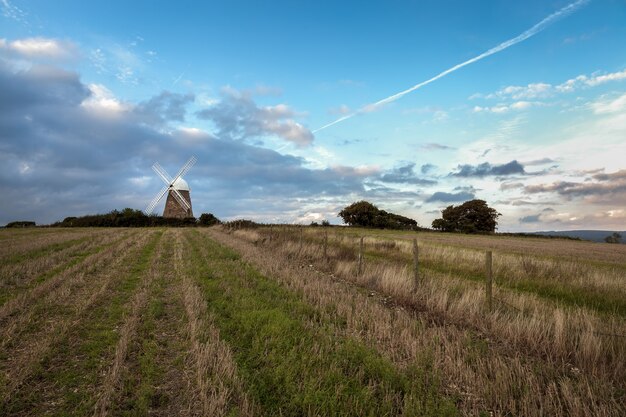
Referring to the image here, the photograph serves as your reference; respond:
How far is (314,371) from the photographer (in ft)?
18.7

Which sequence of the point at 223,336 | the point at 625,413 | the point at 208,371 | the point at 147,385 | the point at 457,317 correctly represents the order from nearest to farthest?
the point at 625,413 → the point at 147,385 → the point at 208,371 → the point at 223,336 → the point at 457,317

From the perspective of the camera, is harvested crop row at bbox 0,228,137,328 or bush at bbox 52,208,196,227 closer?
harvested crop row at bbox 0,228,137,328

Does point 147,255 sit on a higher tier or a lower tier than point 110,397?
higher

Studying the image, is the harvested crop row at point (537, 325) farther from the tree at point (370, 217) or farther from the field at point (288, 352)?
the tree at point (370, 217)

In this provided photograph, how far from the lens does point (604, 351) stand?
704cm

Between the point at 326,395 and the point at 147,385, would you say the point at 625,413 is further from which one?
the point at 147,385

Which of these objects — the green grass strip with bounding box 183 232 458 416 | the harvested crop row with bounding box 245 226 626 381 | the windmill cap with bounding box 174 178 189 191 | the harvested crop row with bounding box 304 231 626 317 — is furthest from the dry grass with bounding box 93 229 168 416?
the windmill cap with bounding box 174 178 189 191

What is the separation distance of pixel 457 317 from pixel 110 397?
7.93 meters

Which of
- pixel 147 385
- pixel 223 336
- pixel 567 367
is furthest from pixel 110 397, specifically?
pixel 567 367

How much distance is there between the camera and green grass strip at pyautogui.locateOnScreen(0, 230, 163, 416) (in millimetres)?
4883

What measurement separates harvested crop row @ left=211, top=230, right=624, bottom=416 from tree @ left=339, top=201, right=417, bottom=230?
7866 cm

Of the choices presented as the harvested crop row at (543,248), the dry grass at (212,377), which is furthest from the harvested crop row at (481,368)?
the harvested crop row at (543,248)

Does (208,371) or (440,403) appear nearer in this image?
(440,403)

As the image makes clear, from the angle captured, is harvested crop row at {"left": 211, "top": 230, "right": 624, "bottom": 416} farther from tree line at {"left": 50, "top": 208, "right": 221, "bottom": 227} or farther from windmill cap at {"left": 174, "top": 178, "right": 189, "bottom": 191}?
windmill cap at {"left": 174, "top": 178, "right": 189, "bottom": 191}
